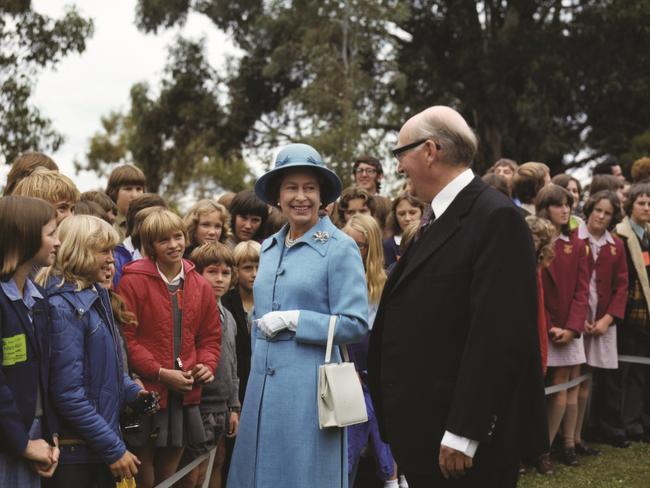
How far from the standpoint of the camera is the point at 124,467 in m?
4.18

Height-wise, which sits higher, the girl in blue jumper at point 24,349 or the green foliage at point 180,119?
the green foliage at point 180,119

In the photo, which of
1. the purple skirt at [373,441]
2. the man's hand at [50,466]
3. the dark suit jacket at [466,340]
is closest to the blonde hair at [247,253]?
the purple skirt at [373,441]

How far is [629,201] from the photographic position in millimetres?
9031

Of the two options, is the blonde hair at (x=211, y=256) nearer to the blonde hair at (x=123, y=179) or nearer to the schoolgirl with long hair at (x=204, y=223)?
the schoolgirl with long hair at (x=204, y=223)

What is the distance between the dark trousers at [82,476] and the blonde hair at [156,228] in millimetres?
1381

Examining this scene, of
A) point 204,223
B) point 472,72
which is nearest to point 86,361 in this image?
point 204,223

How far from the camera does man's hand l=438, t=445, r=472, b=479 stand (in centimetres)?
324

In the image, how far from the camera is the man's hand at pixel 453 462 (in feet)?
10.6

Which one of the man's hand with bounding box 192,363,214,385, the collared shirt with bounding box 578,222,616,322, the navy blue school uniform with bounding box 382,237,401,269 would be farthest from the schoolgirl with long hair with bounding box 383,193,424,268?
the man's hand with bounding box 192,363,214,385

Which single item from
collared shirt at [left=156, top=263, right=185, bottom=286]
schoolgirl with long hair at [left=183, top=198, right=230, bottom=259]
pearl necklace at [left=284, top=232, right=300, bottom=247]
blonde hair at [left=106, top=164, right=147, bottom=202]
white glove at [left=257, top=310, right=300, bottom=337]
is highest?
blonde hair at [left=106, top=164, right=147, bottom=202]

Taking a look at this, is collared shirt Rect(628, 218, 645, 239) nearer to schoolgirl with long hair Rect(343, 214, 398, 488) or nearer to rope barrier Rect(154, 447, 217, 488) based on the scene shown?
schoolgirl with long hair Rect(343, 214, 398, 488)

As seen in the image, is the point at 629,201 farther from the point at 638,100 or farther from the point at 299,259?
the point at 638,100

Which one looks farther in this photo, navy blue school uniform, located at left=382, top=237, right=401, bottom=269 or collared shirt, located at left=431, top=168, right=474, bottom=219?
navy blue school uniform, located at left=382, top=237, right=401, bottom=269

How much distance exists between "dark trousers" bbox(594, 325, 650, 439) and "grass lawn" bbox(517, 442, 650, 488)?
18.5 inches
